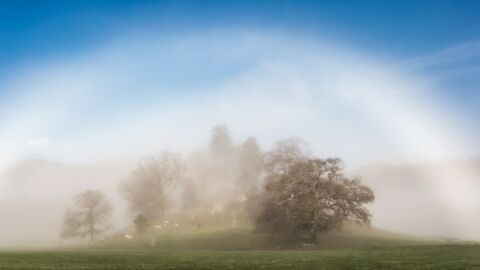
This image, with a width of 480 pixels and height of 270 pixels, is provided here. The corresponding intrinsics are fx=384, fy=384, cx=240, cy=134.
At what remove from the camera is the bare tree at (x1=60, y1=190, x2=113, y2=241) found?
4044 inches

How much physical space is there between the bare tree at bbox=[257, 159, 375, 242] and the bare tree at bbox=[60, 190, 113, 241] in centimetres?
5330

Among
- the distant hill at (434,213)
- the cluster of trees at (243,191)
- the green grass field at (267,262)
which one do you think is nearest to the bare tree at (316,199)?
the cluster of trees at (243,191)

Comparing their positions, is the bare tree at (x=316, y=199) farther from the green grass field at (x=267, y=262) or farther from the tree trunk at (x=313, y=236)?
the green grass field at (x=267, y=262)

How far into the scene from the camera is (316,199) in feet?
238

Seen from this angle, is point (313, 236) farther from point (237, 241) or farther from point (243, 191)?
point (243, 191)

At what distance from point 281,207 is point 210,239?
1652cm

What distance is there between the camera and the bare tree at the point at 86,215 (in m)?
103

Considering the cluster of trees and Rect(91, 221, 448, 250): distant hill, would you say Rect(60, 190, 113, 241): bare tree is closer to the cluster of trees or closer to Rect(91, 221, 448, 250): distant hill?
the cluster of trees

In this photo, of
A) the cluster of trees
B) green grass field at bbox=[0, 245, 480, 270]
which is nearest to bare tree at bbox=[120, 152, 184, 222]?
the cluster of trees

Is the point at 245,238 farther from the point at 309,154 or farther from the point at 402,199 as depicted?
the point at 402,199

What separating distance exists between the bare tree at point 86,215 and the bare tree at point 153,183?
792 centimetres

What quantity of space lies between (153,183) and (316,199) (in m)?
51.2

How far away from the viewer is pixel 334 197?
7288cm

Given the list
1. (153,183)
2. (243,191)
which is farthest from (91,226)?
(243,191)
